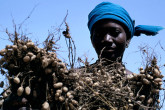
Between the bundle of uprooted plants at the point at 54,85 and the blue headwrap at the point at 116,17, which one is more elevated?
the blue headwrap at the point at 116,17

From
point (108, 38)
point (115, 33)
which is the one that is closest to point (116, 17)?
point (115, 33)

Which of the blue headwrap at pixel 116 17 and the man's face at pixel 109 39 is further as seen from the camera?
the blue headwrap at pixel 116 17

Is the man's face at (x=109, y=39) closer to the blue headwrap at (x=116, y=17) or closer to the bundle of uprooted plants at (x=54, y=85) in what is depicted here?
the blue headwrap at (x=116, y=17)

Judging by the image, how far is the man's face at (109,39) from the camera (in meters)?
2.30

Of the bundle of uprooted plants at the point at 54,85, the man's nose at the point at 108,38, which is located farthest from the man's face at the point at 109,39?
the bundle of uprooted plants at the point at 54,85

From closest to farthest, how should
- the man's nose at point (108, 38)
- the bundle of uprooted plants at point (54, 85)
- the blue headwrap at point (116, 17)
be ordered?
the bundle of uprooted plants at point (54, 85), the man's nose at point (108, 38), the blue headwrap at point (116, 17)

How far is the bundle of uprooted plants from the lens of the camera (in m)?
1.17

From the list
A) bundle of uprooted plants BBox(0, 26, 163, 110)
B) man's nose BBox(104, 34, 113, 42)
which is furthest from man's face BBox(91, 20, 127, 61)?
bundle of uprooted plants BBox(0, 26, 163, 110)

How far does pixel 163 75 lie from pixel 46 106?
72cm

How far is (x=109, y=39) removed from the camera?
2.30 metres

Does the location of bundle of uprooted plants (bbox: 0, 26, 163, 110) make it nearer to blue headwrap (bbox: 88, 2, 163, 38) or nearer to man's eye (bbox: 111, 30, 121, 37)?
man's eye (bbox: 111, 30, 121, 37)

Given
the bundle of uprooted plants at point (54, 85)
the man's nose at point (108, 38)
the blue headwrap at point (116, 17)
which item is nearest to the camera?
the bundle of uprooted plants at point (54, 85)

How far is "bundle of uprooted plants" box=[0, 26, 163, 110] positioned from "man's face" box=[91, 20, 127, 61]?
91 cm

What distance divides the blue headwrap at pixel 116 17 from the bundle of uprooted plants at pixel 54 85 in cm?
118
